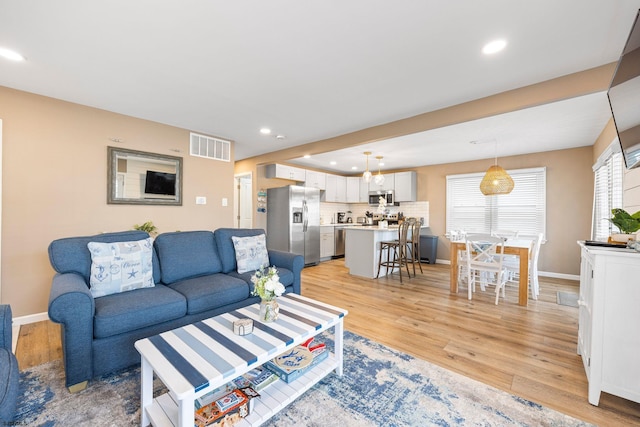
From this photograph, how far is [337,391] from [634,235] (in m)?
2.30

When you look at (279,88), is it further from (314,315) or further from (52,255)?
(52,255)

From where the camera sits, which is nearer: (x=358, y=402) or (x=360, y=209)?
(x=358, y=402)

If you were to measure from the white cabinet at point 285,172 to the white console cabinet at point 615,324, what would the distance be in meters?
5.35

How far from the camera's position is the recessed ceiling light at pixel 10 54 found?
2.17 metres

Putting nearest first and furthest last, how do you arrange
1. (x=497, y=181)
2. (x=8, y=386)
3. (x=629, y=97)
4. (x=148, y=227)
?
(x=8, y=386) < (x=629, y=97) < (x=148, y=227) < (x=497, y=181)

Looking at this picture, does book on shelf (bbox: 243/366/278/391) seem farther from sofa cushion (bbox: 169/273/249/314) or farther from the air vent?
the air vent

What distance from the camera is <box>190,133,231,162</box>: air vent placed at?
168 inches

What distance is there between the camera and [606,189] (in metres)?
3.77

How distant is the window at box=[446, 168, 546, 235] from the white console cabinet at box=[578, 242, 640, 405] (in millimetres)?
4318

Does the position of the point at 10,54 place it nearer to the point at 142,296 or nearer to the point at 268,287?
the point at 142,296

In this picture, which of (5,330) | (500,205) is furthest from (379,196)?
(5,330)

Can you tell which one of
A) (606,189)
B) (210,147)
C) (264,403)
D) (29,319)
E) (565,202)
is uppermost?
(210,147)

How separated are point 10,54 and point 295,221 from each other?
4.53 meters

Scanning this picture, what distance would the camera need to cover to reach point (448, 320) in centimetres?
296
